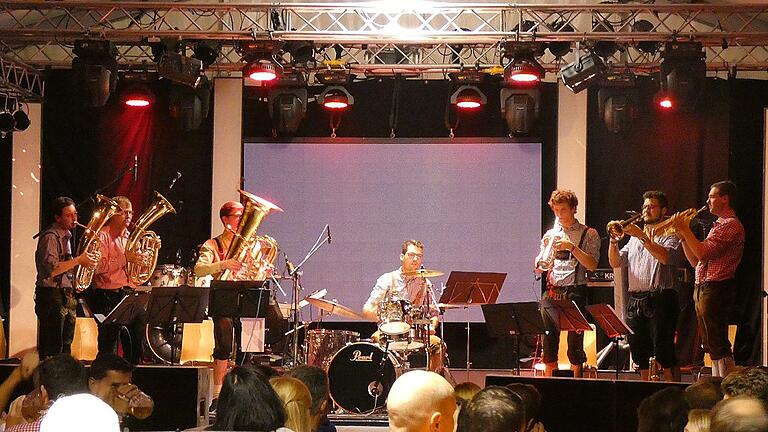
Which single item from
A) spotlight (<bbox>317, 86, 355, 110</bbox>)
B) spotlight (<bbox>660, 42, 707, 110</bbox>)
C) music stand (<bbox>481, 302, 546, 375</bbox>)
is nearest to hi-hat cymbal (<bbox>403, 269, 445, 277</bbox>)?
music stand (<bbox>481, 302, 546, 375</bbox>)

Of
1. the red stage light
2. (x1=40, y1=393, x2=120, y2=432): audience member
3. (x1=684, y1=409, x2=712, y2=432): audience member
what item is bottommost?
(x1=684, y1=409, x2=712, y2=432): audience member

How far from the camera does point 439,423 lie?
389 cm

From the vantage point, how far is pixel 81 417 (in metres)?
2.40

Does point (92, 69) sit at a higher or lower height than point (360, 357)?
higher

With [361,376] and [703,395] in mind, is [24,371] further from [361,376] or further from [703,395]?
[361,376]

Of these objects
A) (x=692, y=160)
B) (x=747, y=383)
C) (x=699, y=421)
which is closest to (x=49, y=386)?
(x=699, y=421)

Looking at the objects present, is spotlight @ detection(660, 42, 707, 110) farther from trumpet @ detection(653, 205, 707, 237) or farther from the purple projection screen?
the purple projection screen

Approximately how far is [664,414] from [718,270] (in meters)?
4.47

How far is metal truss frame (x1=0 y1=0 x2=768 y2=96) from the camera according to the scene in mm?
11062

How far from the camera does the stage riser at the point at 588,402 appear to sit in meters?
7.47

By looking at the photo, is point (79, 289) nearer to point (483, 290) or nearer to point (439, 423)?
point (483, 290)

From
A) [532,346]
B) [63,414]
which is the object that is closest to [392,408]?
[63,414]

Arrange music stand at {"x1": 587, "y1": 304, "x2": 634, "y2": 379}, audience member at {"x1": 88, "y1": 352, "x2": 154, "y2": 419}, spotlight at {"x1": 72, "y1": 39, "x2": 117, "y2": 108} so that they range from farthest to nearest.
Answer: spotlight at {"x1": 72, "y1": 39, "x2": 117, "y2": 108} → music stand at {"x1": 587, "y1": 304, "x2": 634, "y2": 379} → audience member at {"x1": 88, "y1": 352, "x2": 154, "y2": 419}

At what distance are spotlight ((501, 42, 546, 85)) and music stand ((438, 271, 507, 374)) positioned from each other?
248 centimetres
